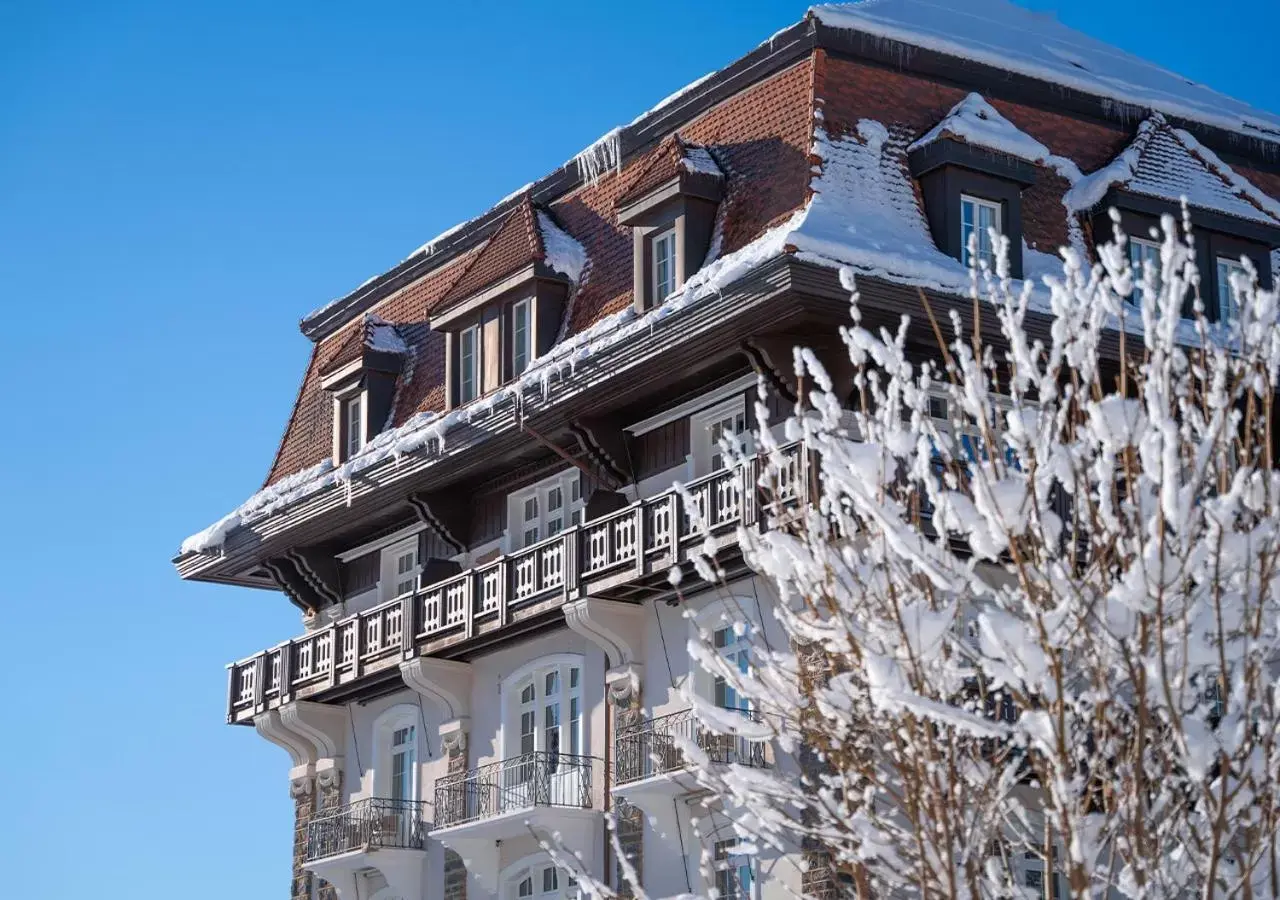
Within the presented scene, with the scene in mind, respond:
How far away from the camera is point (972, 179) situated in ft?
85.8

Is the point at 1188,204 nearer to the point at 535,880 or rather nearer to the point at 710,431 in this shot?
the point at 710,431

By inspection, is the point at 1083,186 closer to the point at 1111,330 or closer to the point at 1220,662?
the point at 1111,330

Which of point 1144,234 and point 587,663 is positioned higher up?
point 1144,234

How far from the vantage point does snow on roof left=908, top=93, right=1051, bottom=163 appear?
2617cm

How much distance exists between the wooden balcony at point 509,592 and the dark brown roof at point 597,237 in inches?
121

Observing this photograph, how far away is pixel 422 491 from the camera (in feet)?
101

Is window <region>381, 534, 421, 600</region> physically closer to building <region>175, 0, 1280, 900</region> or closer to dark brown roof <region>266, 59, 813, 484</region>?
building <region>175, 0, 1280, 900</region>

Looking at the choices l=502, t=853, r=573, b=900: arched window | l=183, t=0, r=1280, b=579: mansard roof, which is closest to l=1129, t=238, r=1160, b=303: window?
l=183, t=0, r=1280, b=579: mansard roof

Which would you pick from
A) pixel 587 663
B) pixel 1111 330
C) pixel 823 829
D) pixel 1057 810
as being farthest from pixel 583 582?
pixel 1057 810

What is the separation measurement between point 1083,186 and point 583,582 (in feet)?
26.4

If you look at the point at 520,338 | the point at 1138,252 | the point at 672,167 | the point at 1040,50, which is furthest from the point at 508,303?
the point at 1138,252

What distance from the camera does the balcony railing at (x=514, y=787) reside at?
27703mm

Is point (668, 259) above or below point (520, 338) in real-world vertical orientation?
below

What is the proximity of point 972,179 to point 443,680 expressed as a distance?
33.8ft
